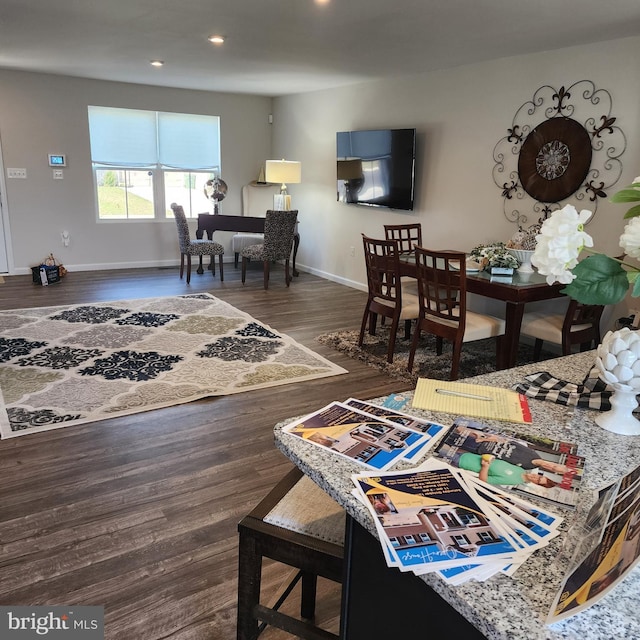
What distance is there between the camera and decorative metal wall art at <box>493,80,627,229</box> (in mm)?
3881

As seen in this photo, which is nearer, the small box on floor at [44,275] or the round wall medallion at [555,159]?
the round wall medallion at [555,159]

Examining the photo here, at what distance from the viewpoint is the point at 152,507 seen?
2.30 meters

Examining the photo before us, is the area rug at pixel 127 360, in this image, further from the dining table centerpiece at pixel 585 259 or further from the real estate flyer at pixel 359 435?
the dining table centerpiece at pixel 585 259

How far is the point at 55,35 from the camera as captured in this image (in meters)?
4.33

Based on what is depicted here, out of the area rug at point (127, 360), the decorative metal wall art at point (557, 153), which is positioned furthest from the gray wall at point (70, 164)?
the decorative metal wall art at point (557, 153)

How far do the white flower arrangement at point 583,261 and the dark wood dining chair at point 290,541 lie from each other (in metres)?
0.75

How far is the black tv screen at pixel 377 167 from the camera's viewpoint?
545 centimetres

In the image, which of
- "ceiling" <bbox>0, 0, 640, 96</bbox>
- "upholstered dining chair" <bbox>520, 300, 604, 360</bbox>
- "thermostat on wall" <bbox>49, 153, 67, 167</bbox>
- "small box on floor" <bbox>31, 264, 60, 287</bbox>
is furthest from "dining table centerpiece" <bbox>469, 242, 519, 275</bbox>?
"thermostat on wall" <bbox>49, 153, 67, 167</bbox>

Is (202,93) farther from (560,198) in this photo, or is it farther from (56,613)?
(56,613)

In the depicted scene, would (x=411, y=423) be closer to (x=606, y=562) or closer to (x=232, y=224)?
(x=606, y=562)

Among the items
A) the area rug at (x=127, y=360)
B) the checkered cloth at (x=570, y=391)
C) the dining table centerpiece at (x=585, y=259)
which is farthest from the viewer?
the area rug at (x=127, y=360)

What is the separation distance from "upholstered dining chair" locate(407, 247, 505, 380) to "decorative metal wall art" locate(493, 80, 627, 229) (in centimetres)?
117

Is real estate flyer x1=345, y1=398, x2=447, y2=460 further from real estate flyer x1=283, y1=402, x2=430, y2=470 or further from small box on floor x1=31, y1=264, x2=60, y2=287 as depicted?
small box on floor x1=31, y1=264, x2=60, y2=287

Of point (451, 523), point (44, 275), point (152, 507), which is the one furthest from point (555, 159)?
point (44, 275)
